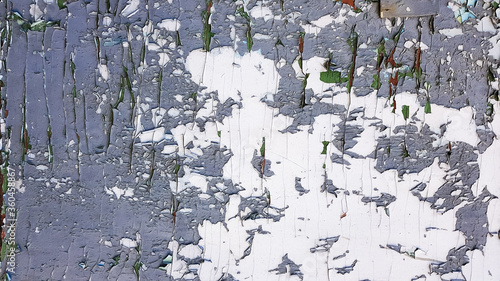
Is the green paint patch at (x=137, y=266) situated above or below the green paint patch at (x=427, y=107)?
below

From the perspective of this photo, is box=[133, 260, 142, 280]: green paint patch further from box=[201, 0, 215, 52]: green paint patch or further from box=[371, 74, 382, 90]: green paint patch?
box=[371, 74, 382, 90]: green paint patch

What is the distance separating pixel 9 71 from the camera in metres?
0.85

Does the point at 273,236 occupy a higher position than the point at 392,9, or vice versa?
the point at 392,9

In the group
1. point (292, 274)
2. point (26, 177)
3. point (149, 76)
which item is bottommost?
point (292, 274)

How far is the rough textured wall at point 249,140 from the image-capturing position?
834 millimetres

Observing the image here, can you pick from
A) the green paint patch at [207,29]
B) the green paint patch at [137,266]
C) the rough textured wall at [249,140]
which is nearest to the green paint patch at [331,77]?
the rough textured wall at [249,140]

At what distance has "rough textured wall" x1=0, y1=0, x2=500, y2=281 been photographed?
834 millimetres

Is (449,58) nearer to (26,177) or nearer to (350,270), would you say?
(350,270)

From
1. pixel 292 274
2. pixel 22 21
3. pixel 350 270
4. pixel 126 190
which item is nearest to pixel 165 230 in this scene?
pixel 126 190

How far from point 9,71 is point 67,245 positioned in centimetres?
48

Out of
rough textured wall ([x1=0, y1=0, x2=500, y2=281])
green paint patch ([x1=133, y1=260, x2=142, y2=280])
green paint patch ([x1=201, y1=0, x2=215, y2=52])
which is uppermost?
green paint patch ([x1=201, y1=0, x2=215, y2=52])

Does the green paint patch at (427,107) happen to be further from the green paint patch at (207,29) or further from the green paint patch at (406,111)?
the green paint patch at (207,29)

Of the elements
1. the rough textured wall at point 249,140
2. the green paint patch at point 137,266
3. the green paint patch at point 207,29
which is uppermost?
the green paint patch at point 207,29

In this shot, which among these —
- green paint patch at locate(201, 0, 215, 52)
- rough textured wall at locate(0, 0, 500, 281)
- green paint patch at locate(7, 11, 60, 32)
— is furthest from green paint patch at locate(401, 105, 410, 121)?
green paint patch at locate(7, 11, 60, 32)
